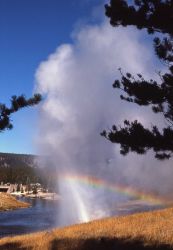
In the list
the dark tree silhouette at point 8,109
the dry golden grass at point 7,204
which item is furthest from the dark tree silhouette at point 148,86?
the dry golden grass at point 7,204

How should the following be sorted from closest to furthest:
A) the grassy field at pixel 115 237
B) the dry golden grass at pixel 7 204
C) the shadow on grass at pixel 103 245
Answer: the shadow on grass at pixel 103 245 → the grassy field at pixel 115 237 → the dry golden grass at pixel 7 204

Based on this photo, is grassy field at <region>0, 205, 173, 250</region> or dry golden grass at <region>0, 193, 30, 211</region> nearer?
grassy field at <region>0, 205, 173, 250</region>

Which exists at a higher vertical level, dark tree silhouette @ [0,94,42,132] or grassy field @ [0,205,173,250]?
dark tree silhouette @ [0,94,42,132]

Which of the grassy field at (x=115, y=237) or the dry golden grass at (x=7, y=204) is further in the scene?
the dry golden grass at (x=7, y=204)

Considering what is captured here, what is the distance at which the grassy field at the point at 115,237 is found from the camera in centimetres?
1683

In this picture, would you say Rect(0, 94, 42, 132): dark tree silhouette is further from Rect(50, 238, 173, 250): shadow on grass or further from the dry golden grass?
the dry golden grass

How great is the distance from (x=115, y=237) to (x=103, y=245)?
6.41ft

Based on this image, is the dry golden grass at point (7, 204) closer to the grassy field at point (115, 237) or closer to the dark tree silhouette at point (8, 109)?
the grassy field at point (115, 237)

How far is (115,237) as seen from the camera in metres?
19.0

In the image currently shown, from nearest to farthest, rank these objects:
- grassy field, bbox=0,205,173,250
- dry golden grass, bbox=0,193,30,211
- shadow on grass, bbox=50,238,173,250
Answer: shadow on grass, bbox=50,238,173,250 < grassy field, bbox=0,205,173,250 < dry golden grass, bbox=0,193,30,211

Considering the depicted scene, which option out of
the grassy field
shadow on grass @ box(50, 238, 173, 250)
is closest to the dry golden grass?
the grassy field

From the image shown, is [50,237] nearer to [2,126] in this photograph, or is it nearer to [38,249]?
[38,249]

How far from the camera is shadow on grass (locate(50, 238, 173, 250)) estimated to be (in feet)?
52.5

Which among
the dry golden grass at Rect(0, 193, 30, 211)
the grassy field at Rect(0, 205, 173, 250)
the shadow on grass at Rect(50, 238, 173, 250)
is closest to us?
the shadow on grass at Rect(50, 238, 173, 250)
